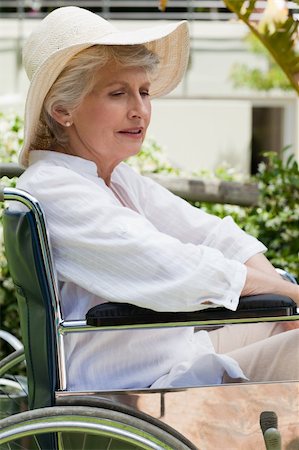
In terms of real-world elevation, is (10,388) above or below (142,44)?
below

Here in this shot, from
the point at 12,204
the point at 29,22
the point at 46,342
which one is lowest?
the point at 29,22

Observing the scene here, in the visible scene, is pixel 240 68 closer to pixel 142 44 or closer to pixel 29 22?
pixel 29 22

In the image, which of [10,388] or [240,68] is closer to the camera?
[10,388]

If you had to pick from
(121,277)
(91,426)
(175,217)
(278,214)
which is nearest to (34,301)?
(121,277)

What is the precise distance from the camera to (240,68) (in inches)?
520

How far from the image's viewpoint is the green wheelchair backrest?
2.32 metres

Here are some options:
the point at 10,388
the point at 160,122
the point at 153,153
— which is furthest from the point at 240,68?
the point at 10,388

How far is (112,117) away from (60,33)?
0.24 m

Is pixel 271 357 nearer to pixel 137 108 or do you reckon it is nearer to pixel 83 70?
pixel 137 108

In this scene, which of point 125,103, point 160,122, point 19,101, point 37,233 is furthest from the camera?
point 160,122

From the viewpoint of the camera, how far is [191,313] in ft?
7.54

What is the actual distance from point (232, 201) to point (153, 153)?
0.55 metres

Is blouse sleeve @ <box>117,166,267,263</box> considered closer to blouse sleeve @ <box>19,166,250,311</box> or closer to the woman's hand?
the woman's hand

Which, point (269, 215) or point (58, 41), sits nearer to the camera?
point (58, 41)
